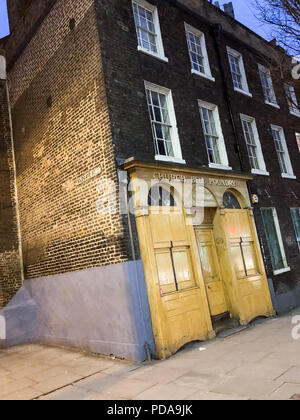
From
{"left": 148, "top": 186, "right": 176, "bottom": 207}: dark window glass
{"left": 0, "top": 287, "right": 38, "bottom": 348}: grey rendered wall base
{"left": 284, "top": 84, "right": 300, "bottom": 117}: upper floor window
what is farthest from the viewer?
{"left": 0, "top": 287, "right": 38, "bottom": 348}: grey rendered wall base

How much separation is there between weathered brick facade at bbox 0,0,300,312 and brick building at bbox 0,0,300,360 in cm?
5

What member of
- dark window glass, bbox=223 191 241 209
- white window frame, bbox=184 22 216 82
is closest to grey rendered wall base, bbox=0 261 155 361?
dark window glass, bbox=223 191 241 209

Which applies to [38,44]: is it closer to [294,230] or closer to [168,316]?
[168,316]

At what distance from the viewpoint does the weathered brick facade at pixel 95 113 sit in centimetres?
803

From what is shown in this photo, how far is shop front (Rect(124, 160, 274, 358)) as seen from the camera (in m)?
7.37

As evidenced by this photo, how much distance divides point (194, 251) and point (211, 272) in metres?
1.37

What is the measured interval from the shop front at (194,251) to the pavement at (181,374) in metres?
0.79

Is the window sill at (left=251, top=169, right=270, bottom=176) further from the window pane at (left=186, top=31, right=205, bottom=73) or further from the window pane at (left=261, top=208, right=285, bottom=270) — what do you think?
the window pane at (left=186, top=31, right=205, bottom=73)

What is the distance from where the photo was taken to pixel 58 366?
718 centimetres

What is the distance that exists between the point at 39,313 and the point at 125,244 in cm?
469

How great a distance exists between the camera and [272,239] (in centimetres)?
1179

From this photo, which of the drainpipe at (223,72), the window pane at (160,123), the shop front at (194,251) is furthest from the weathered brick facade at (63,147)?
the drainpipe at (223,72)

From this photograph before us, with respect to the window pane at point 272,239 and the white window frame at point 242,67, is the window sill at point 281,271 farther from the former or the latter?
the white window frame at point 242,67

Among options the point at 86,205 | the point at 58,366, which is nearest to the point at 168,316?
the point at 58,366
